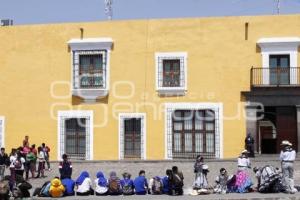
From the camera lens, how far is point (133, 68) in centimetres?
2738

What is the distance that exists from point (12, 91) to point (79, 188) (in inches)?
451

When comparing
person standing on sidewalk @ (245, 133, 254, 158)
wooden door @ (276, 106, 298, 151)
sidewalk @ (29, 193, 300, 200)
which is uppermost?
wooden door @ (276, 106, 298, 151)

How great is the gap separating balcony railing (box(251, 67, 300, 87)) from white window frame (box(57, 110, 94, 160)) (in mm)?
6961

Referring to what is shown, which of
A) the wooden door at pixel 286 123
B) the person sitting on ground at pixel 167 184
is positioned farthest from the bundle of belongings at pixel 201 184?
the wooden door at pixel 286 123

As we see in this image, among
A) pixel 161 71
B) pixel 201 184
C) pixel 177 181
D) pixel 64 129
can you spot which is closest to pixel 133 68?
pixel 161 71

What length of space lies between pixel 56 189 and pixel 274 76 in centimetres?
1202

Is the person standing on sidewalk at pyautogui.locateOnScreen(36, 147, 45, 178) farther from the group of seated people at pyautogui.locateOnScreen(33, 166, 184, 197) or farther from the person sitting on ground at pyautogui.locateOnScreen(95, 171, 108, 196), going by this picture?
the person sitting on ground at pyautogui.locateOnScreen(95, 171, 108, 196)

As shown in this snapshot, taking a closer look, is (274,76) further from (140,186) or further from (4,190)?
(4,190)

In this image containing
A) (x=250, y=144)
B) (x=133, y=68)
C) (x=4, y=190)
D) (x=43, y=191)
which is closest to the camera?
(x=4, y=190)

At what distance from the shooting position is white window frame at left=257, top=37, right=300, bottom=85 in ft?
85.6

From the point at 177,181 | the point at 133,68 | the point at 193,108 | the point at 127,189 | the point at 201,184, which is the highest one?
the point at 133,68

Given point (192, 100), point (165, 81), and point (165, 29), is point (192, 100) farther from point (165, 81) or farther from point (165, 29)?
point (165, 29)

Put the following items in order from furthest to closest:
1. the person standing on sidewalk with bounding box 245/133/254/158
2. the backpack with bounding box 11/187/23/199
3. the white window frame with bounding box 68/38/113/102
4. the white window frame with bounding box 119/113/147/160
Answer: the white window frame with bounding box 68/38/113/102
the white window frame with bounding box 119/113/147/160
the person standing on sidewalk with bounding box 245/133/254/158
the backpack with bounding box 11/187/23/199

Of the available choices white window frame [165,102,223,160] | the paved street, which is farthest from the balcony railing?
the paved street
